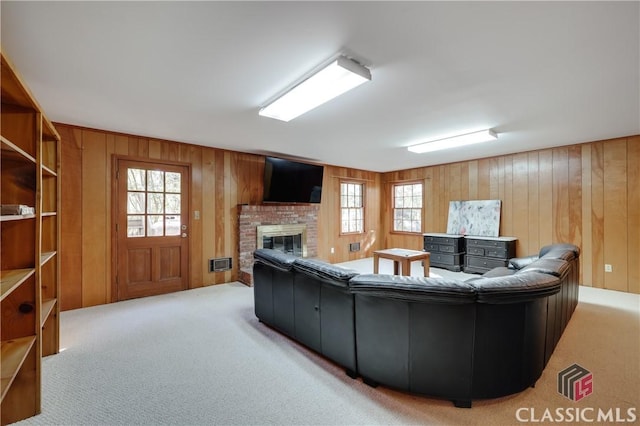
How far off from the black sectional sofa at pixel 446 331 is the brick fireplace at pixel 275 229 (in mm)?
2898

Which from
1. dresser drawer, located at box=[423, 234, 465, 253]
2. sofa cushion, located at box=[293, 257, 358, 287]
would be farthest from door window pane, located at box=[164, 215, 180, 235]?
dresser drawer, located at box=[423, 234, 465, 253]

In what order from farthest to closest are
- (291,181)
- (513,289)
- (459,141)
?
(291,181) → (459,141) → (513,289)

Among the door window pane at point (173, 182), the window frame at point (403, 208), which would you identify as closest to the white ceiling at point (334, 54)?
the door window pane at point (173, 182)

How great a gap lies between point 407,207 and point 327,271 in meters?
5.34

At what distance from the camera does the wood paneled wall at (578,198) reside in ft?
13.2

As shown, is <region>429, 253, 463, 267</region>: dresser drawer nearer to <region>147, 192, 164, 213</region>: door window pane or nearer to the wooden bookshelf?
<region>147, 192, 164, 213</region>: door window pane

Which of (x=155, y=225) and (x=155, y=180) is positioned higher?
(x=155, y=180)

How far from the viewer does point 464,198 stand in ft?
19.1

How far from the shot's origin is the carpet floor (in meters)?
1.69

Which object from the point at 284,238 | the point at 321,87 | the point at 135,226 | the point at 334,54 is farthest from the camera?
the point at 284,238

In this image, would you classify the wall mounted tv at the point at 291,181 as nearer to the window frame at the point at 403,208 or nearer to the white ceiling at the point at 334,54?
the white ceiling at the point at 334,54

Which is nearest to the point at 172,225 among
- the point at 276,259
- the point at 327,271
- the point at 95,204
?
the point at 95,204

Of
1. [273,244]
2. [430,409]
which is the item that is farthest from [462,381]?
[273,244]

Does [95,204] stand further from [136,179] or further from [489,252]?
[489,252]
